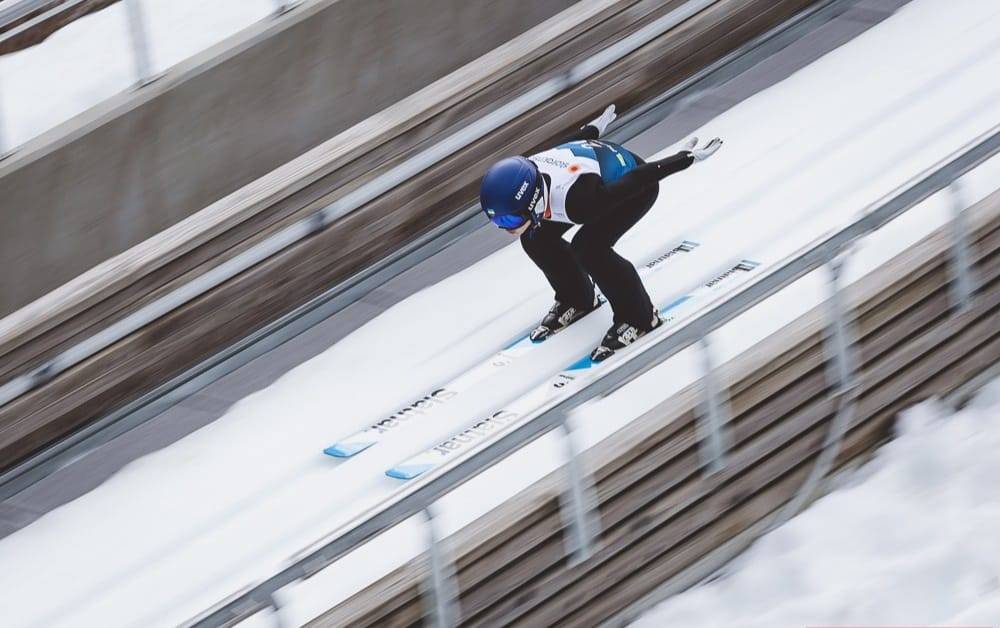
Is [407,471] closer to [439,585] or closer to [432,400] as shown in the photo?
[432,400]

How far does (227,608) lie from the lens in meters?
5.10

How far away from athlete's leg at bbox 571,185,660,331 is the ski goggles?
31 centimetres

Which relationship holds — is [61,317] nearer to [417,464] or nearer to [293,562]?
[417,464]

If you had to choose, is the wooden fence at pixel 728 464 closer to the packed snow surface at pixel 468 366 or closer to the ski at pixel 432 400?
the packed snow surface at pixel 468 366

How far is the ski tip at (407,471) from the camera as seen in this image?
A: 6.68m

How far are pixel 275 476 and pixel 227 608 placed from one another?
1.81 metres

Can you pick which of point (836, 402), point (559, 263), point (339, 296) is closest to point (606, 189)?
point (559, 263)

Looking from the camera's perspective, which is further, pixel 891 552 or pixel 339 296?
pixel 339 296

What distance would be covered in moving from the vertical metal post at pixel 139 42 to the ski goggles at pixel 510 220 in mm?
1791

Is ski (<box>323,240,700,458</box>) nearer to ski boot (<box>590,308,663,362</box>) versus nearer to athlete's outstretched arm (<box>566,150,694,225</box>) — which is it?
ski boot (<box>590,308,663,362</box>)

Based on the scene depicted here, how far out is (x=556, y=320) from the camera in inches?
291

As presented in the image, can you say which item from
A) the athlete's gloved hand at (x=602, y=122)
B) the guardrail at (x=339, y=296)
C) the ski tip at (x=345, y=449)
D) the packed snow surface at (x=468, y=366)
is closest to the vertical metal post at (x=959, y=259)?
the packed snow surface at (x=468, y=366)

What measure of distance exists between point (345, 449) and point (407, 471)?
0.33m

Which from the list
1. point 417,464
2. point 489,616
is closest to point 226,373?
point 417,464
